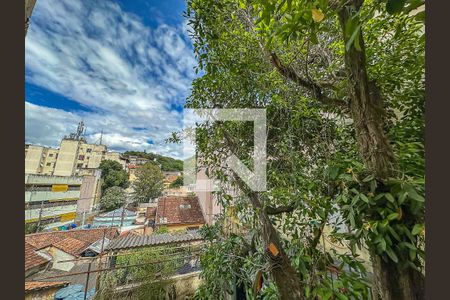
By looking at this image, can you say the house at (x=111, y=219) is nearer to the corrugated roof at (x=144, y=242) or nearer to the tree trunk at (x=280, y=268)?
the corrugated roof at (x=144, y=242)

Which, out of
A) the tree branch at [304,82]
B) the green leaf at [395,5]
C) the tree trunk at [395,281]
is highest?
the tree branch at [304,82]

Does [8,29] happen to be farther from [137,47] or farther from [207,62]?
[137,47]

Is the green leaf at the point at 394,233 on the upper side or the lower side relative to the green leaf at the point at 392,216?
lower

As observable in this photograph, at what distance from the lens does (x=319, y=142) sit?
1.53 meters

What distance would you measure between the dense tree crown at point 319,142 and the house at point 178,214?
21.1 feet

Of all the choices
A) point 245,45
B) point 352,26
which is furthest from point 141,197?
point 352,26

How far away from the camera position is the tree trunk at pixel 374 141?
679mm

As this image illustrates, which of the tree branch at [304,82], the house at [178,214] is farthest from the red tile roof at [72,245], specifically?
the tree branch at [304,82]

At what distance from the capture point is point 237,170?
159cm

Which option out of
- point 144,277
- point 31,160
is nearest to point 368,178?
point 31,160

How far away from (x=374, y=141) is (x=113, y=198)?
11.1 metres

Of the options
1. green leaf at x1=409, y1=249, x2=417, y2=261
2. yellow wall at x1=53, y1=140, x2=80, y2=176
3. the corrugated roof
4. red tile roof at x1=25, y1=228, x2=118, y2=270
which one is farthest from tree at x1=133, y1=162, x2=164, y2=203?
green leaf at x1=409, y1=249, x2=417, y2=261

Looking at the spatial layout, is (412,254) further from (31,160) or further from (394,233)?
(31,160)

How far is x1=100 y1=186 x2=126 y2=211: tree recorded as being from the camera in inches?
376
